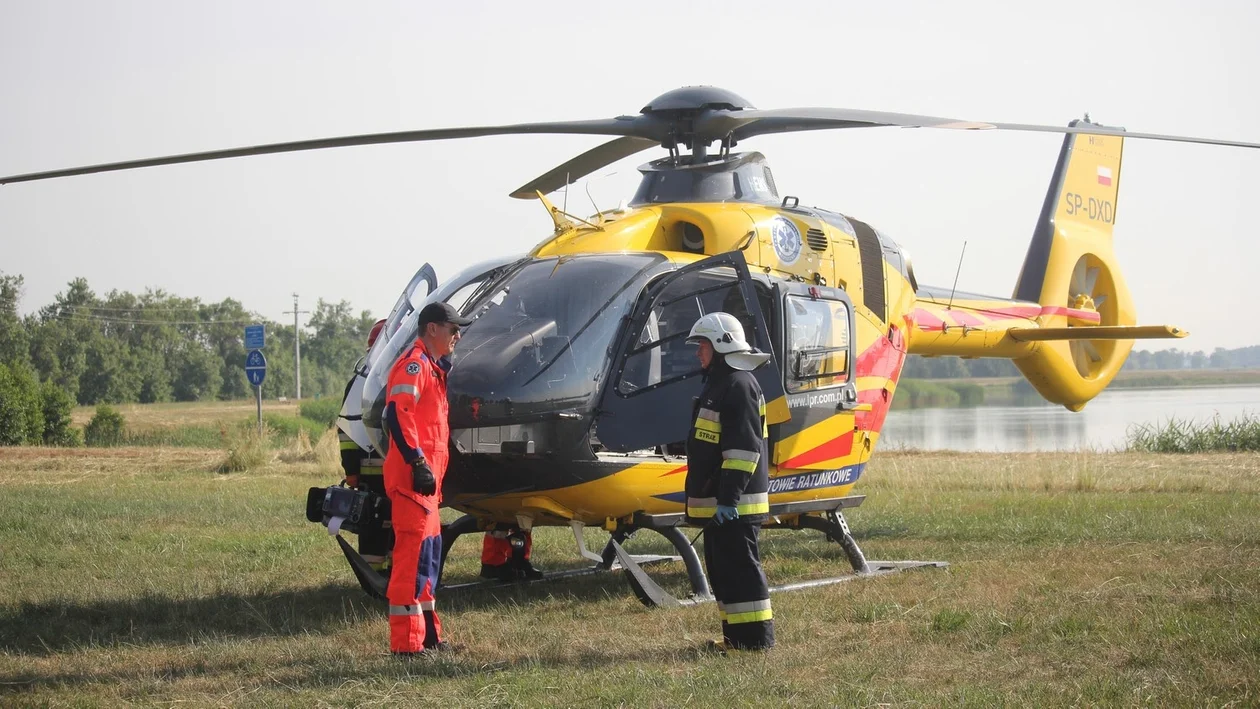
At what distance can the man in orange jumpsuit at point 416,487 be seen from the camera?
22.7ft

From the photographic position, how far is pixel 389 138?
9.46 metres

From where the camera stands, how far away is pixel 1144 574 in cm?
910

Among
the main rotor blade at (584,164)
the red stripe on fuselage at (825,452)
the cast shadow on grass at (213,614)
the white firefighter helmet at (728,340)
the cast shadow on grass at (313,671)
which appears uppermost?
the main rotor blade at (584,164)

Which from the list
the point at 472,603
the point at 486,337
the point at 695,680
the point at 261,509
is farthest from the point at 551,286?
the point at 261,509

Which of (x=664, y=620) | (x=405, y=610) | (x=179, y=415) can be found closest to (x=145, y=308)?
(x=179, y=415)

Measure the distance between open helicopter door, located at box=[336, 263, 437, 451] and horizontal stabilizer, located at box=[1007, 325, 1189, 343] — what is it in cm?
664

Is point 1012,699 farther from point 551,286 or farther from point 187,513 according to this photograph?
point 187,513

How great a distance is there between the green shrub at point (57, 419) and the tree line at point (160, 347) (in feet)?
87.9

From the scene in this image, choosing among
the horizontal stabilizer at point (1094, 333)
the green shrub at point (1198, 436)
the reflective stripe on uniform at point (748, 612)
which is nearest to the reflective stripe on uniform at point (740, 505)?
the reflective stripe on uniform at point (748, 612)

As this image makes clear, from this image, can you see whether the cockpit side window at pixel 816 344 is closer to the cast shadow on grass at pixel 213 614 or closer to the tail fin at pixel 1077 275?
the cast shadow on grass at pixel 213 614

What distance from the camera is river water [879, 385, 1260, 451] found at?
1137 inches

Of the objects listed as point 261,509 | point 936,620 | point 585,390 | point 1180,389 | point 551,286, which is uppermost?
point 551,286

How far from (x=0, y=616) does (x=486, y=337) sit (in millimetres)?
3665

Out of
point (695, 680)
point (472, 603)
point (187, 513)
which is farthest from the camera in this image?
point (187, 513)
